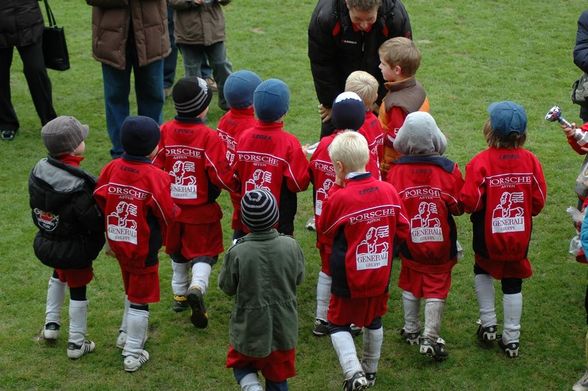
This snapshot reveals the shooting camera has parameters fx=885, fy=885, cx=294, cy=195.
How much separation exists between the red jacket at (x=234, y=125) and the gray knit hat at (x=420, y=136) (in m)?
1.20

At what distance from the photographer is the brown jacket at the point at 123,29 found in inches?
297

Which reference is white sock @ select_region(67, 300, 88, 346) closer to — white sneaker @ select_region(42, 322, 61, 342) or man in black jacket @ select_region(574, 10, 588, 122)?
white sneaker @ select_region(42, 322, 61, 342)

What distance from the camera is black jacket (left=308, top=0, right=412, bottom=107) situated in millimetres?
6371

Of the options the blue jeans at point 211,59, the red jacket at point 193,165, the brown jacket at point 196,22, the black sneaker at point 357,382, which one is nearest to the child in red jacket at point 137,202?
the red jacket at point 193,165

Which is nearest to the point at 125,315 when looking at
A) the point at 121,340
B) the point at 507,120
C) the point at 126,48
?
the point at 121,340

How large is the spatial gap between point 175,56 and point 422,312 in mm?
4741

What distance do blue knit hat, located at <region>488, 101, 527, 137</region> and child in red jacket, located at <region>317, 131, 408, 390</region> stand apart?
80cm

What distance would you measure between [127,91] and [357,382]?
4074 millimetres

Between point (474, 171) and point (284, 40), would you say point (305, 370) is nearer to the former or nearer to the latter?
point (474, 171)

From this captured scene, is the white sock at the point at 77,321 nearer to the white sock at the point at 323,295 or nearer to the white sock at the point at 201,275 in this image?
the white sock at the point at 201,275

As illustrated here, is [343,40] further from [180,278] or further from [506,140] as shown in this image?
[180,278]

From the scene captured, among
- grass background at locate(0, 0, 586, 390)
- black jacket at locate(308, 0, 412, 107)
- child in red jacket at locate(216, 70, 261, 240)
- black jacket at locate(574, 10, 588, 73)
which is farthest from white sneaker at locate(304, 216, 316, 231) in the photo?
black jacket at locate(574, 10, 588, 73)

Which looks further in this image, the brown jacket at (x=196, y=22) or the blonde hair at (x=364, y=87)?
the brown jacket at (x=196, y=22)

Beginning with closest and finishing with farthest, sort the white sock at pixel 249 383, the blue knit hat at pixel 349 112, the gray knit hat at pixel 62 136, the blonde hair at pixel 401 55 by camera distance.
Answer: the white sock at pixel 249 383 < the gray knit hat at pixel 62 136 < the blue knit hat at pixel 349 112 < the blonde hair at pixel 401 55
